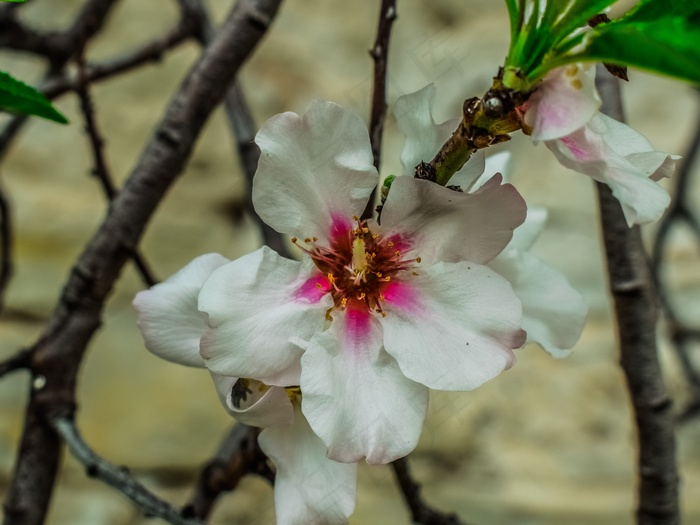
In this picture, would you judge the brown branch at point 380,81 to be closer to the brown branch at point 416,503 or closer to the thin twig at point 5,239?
the brown branch at point 416,503

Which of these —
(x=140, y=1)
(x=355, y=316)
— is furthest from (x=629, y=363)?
(x=140, y=1)

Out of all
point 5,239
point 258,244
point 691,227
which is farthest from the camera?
point 258,244

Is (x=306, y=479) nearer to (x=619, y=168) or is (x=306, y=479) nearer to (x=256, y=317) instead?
(x=256, y=317)

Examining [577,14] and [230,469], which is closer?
[577,14]

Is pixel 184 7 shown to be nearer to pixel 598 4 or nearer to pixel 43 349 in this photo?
pixel 43 349

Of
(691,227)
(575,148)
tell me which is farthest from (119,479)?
(691,227)
